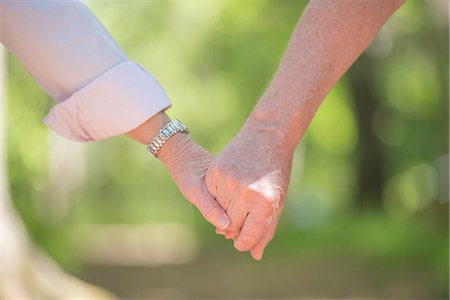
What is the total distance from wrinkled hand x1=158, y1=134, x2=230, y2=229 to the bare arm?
28 millimetres

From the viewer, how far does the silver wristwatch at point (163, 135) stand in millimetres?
2904

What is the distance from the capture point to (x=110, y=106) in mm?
2787

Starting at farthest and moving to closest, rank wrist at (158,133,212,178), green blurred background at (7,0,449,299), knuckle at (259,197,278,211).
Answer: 1. green blurred background at (7,0,449,299)
2. wrist at (158,133,212,178)
3. knuckle at (259,197,278,211)

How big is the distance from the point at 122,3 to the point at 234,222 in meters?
18.9

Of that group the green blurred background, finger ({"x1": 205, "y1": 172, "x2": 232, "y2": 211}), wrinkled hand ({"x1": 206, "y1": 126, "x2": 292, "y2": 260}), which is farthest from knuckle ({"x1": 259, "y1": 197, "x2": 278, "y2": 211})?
the green blurred background

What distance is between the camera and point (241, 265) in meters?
14.5

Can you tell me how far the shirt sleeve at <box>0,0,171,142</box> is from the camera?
2762 millimetres

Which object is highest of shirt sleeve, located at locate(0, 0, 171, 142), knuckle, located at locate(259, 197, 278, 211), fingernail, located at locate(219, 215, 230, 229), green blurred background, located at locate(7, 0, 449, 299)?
green blurred background, located at locate(7, 0, 449, 299)

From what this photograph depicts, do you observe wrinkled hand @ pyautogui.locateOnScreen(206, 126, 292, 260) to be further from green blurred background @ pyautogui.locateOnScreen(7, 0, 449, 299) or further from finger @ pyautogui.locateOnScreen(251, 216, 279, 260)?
green blurred background @ pyautogui.locateOnScreen(7, 0, 449, 299)

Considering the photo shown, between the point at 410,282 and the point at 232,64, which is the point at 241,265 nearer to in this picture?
the point at 410,282

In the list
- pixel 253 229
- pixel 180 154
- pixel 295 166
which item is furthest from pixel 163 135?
pixel 295 166

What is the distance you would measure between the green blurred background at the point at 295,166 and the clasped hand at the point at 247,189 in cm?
890

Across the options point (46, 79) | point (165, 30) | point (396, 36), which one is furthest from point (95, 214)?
point (46, 79)

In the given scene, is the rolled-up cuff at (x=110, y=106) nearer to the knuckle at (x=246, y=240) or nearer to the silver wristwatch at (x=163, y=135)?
the silver wristwatch at (x=163, y=135)
